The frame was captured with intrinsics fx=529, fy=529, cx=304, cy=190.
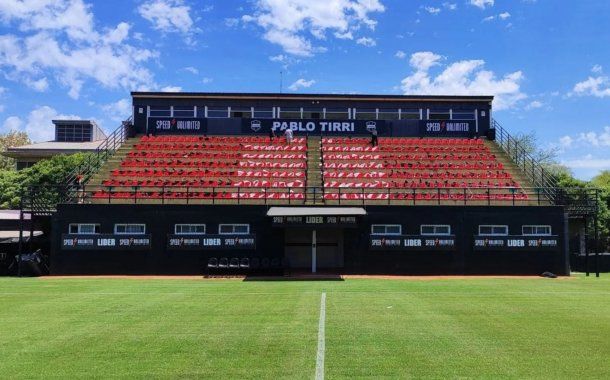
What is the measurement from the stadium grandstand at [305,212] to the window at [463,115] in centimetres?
→ 465

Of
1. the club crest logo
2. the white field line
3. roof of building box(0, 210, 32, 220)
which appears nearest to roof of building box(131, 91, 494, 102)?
the club crest logo

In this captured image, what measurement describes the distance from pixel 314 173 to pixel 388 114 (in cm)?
1110

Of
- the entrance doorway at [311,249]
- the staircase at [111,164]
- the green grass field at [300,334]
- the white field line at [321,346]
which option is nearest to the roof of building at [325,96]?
the staircase at [111,164]

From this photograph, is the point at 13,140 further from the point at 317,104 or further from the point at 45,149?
the point at 317,104

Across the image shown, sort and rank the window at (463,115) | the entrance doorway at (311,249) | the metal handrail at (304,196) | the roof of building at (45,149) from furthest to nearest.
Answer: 1. the roof of building at (45,149)
2. the window at (463,115)
3. the entrance doorway at (311,249)
4. the metal handrail at (304,196)

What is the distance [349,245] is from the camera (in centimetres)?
2445

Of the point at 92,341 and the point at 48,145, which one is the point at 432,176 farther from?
the point at 48,145

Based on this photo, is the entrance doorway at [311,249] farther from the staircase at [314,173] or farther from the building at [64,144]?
the building at [64,144]

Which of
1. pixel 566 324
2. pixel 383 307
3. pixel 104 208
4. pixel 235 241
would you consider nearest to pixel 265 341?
pixel 383 307

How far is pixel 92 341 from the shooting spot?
9.04 metres

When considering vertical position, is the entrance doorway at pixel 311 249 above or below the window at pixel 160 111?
below

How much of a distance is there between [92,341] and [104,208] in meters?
16.3

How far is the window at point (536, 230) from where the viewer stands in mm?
24797

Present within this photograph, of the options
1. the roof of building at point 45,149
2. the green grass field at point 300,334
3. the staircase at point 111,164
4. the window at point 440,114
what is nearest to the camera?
the green grass field at point 300,334
